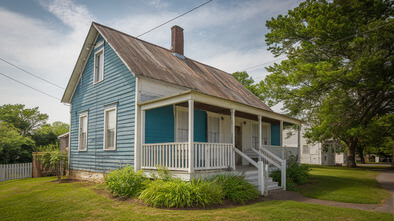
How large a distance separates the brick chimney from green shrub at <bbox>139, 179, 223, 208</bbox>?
9685mm

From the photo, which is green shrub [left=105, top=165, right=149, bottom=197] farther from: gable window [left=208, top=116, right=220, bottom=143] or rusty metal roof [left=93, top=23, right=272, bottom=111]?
gable window [left=208, top=116, right=220, bottom=143]

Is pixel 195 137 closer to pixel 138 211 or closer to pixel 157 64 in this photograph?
pixel 157 64

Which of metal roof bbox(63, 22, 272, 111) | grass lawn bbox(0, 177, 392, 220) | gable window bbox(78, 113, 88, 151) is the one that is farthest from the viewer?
gable window bbox(78, 113, 88, 151)

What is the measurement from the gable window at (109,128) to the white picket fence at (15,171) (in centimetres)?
784

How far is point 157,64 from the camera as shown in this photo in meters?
12.2

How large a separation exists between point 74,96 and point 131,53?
5.42 metres

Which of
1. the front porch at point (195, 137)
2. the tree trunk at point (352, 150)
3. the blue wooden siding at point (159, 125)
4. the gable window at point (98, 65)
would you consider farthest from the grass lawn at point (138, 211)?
the tree trunk at point (352, 150)

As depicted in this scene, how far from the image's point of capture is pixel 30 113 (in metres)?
43.2

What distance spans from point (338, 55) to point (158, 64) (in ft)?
33.2

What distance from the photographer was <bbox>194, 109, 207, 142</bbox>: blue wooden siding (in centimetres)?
1214

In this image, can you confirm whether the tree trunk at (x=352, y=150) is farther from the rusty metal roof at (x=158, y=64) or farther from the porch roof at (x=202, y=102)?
the rusty metal roof at (x=158, y=64)

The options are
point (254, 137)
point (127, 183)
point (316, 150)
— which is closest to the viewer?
point (127, 183)

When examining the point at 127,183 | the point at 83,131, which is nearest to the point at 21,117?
the point at 83,131

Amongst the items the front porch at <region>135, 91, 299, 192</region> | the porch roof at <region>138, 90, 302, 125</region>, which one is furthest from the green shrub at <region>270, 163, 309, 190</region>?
the porch roof at <region>138, 90, 302, 125</region>
